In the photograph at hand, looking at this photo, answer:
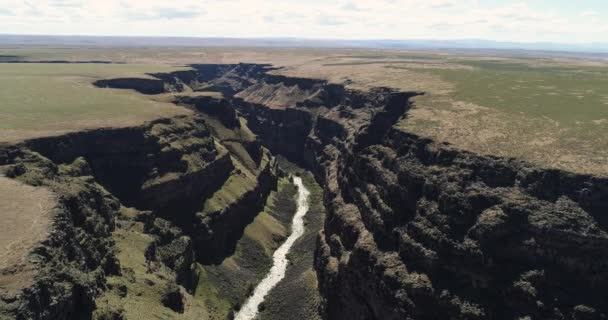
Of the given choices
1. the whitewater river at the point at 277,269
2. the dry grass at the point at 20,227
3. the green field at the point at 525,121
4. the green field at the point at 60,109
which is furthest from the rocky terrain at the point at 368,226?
the whitewater river at the point at 277,269

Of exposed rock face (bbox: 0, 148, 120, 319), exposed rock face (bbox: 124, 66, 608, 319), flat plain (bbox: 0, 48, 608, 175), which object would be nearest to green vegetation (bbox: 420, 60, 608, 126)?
flat plain (bbox: 0, 48, 608, 175)

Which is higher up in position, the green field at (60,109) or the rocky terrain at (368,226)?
the green field at (60,109)

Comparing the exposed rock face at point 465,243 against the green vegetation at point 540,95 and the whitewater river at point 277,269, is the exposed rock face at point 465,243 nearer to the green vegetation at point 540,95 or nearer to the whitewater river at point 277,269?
the whitewater river at point 277,269

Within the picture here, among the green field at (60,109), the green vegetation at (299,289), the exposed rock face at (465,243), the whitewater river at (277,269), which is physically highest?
the green field at (60,109)

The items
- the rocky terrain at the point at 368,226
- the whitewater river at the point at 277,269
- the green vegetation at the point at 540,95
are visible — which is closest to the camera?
the rocky terrain at the point at 368,226

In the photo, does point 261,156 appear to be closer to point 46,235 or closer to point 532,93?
point 532,93
